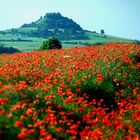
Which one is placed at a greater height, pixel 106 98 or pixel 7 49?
pixel 106 98

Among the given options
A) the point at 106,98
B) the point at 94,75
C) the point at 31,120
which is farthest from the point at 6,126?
the point at 94,75

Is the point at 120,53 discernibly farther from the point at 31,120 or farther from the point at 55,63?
the point at 31,120

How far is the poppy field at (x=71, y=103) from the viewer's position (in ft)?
30.5

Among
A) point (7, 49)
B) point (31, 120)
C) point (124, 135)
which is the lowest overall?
point (7, 49)

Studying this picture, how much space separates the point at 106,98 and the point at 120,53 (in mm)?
→ 8411

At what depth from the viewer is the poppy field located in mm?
9305

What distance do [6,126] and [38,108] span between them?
11.1ft

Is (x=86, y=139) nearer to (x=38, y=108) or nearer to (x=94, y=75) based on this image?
(x=38, y=108)

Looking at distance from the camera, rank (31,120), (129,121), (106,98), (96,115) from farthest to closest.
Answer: (106,98)
(96,115)
(129,121)
(31,120)

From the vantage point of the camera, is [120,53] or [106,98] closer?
[106,98]

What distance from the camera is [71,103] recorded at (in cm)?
1283

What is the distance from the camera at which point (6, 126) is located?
8047 mm

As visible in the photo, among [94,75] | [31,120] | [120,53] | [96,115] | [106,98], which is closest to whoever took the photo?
[31,120]

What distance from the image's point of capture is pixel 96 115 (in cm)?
1270
